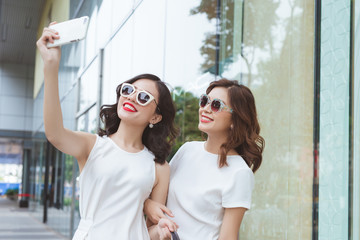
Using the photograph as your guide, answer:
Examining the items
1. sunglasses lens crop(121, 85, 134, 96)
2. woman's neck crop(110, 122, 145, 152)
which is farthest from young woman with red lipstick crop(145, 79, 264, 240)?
sunglasses lens crop(121, 85, 134, 96)

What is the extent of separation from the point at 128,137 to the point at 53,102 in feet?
1.63

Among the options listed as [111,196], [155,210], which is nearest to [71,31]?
[111,196]

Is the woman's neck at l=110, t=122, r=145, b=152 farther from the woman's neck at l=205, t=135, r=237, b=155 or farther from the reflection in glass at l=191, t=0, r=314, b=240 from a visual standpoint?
the reflection in glass at l=191, t=0, r=314, b=240

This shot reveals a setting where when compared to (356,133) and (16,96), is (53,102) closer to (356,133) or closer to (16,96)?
(356,133)

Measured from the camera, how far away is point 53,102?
181 cm

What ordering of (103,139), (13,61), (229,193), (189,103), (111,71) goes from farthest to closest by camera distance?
(13,61), (111,71), (189,103), (103,139), (229,193)

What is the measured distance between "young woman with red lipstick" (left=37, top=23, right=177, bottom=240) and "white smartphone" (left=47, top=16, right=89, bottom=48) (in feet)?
0.13

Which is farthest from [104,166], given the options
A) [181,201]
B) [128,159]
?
[181,201]

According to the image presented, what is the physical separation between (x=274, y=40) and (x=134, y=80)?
2.31 m

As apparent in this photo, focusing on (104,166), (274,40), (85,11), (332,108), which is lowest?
(104,166)

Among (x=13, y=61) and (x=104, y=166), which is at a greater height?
(x=13, y=61)

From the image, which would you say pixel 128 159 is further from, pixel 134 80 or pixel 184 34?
pixel 184 34

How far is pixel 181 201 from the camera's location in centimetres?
215

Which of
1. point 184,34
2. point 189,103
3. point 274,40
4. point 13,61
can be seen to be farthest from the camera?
point 13,61
